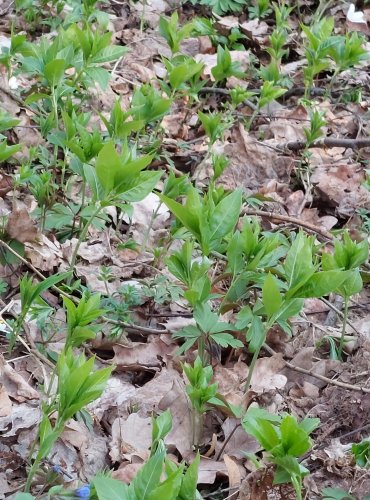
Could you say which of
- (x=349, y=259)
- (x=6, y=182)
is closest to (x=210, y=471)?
(x=349, y=259)

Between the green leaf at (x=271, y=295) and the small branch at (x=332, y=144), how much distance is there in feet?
6.83

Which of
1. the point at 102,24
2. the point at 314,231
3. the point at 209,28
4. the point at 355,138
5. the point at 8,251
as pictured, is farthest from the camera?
the point at 209,28

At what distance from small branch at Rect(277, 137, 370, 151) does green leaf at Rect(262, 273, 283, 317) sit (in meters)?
Answer: 2.08

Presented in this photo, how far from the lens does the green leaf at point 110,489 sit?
1591 millimetres

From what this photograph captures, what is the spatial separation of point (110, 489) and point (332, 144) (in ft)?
9.96

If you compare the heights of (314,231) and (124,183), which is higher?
(124,183)

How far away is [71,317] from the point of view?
2176 mm

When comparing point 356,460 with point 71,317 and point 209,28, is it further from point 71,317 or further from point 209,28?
point 209,28

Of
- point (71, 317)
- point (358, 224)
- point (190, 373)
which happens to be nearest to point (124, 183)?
point (71, 317)

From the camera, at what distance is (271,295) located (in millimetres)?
2199

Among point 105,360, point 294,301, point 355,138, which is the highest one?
point 294,301

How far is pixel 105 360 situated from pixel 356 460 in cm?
93

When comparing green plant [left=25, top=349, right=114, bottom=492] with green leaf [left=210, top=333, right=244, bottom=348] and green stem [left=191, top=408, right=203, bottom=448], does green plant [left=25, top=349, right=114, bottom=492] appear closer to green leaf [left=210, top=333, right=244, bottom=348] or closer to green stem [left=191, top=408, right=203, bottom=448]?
green stem [left=191, top=408, right=203, bottom=448]

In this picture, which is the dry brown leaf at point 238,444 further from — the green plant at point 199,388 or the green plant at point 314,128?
the green plant at point 314,128
